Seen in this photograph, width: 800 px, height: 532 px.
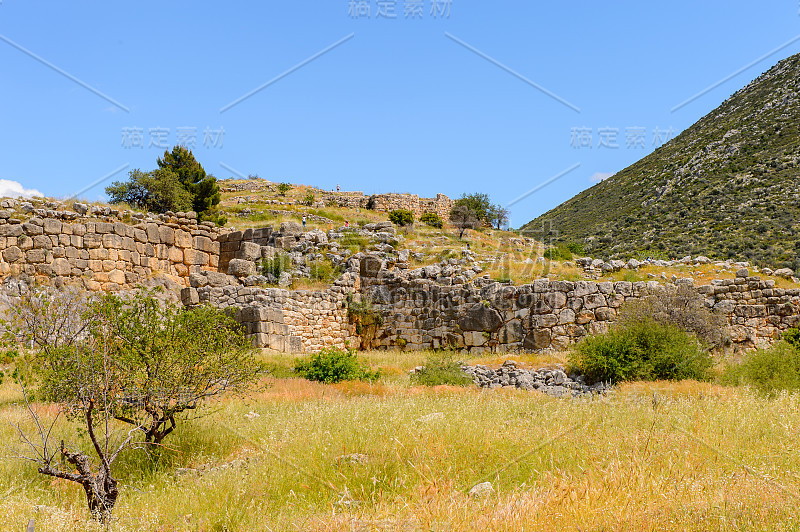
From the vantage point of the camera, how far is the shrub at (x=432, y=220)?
3064 centimetres

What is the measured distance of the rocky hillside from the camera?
96.5ft

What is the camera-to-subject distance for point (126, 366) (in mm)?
7047

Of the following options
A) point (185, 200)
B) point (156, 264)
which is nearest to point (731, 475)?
point (156, 264)

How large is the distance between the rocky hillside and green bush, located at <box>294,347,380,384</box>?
1980 centimetres

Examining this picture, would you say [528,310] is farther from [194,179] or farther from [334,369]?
[194,179]

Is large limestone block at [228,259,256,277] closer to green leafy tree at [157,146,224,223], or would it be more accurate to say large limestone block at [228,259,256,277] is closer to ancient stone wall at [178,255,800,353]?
ancient stone wall at [178,255,800,353]

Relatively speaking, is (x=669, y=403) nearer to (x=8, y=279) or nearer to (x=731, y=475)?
(x=731, y=475)

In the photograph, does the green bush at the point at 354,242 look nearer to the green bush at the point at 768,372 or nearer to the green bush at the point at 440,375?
the green bush at the point at 440,375

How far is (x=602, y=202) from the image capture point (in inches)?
1848

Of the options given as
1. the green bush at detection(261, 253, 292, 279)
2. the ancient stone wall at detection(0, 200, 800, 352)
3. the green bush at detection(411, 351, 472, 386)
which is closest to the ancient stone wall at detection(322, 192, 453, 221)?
the ancient stone wall at detection(0, 200, 800, 352)

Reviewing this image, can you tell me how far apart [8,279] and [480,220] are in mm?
23145

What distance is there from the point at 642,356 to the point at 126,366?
9.78 m

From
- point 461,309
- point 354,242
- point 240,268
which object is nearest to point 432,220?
point 354,242

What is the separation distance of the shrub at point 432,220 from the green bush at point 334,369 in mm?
17707
